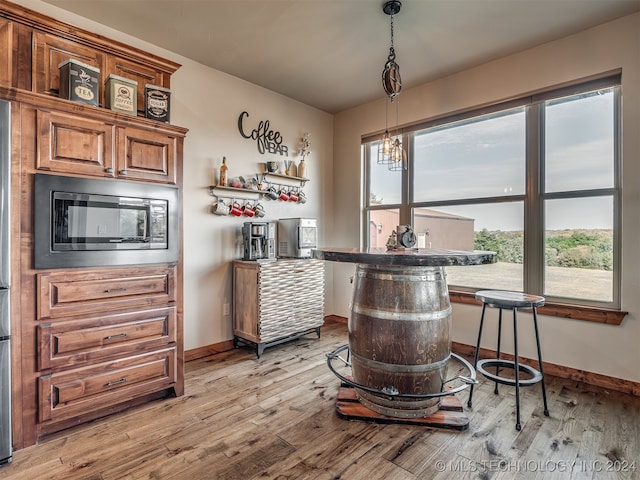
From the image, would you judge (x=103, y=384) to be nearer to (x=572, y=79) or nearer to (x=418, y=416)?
(x=418, y=416)

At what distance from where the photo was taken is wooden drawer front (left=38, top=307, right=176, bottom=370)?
180 cm

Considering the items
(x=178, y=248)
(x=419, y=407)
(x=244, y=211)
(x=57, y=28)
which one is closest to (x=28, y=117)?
(x=57, y=28)

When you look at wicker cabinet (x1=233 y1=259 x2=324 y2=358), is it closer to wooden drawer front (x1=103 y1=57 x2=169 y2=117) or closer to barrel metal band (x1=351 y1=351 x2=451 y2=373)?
barrel metal band (x1=351 y1=351 x2=451 y2=373)

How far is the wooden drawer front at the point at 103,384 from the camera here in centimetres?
180

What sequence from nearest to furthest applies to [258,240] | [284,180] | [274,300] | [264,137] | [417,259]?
[417,259], [274,300], [258,240], [264,137], [284,180]

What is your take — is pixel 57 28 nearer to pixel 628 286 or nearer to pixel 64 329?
pixel 64 329

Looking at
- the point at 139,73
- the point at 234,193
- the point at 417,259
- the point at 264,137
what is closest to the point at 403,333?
the point at 417,259

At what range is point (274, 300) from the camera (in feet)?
10.2

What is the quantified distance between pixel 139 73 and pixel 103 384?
2.06 m

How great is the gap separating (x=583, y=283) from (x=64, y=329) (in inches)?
142

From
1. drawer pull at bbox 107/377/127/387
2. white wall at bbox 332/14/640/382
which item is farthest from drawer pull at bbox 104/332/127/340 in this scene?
white wall at bbox 332/14/640/382

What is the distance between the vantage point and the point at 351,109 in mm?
4180

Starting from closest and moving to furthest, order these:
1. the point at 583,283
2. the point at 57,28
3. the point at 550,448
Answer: the point at 550,448 < the point at 57,28 < the point at 583,283

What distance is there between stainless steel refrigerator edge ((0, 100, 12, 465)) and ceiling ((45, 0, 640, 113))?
1252mm
